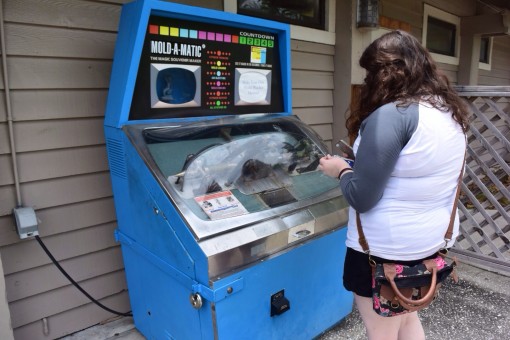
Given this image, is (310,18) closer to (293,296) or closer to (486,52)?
(293,296)

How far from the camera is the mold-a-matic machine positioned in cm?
149

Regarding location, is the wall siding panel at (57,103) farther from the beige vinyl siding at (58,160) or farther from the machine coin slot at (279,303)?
the machine coin slot at (279,303)

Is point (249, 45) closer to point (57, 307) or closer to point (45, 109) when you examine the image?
point (45, 109)

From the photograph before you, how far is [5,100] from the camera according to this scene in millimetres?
1819

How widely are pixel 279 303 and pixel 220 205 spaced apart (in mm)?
540

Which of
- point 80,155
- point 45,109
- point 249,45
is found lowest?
point 80,155

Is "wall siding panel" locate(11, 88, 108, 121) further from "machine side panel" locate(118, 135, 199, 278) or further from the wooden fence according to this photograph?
the wooden fence

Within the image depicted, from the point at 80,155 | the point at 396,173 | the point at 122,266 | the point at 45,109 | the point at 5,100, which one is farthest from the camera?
the point at 122,266

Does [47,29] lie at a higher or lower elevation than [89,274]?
higher

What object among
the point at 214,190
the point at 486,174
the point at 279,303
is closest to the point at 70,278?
the point at 214,190

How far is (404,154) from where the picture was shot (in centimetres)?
124

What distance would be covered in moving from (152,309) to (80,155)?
0.93 metres

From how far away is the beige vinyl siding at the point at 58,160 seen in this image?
1.88m

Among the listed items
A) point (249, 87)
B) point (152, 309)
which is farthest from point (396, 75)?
point (152, 309)
